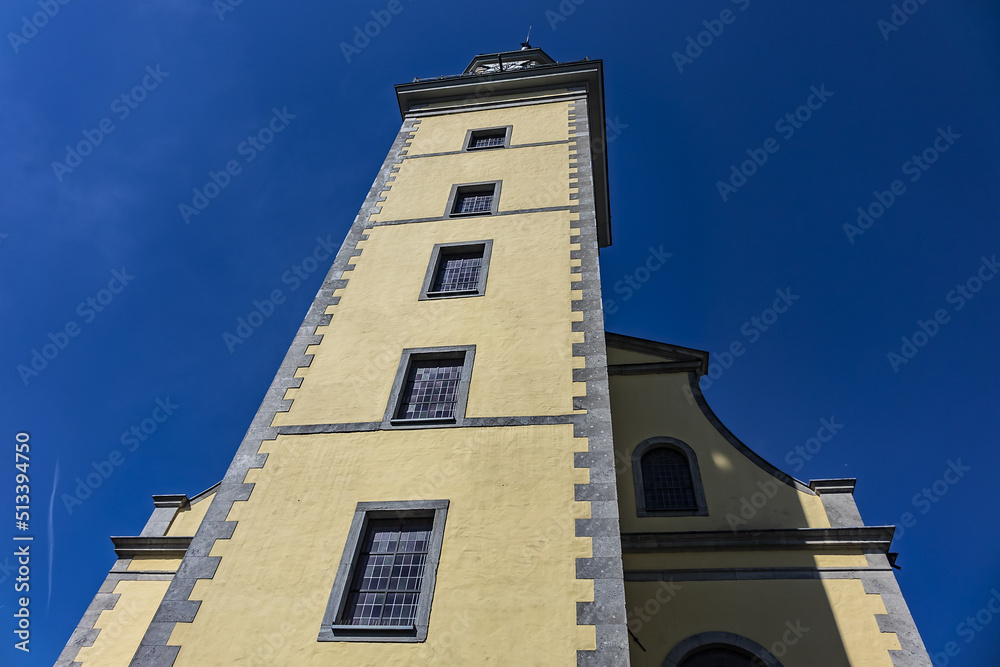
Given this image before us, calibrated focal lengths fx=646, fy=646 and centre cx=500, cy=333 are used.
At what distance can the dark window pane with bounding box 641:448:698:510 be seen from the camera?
41.3 ft

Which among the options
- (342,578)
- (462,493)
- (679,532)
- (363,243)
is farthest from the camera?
(363,243)

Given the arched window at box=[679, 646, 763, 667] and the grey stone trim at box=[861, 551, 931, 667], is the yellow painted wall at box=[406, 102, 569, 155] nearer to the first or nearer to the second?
the grey stone trim at box=[861, 551, 931, 667]

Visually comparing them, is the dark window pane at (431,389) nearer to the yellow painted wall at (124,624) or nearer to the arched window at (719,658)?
the yellow painted wall at (124,624)

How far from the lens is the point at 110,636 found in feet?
35.1

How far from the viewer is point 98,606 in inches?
445

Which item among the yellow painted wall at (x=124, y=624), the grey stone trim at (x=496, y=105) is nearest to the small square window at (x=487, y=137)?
the grey stone trim at (x=496, y=105)

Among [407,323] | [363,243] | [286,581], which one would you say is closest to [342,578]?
[286,581]

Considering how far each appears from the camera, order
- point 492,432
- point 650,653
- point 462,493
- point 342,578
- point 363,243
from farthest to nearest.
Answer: point 363,243 < point 650,653 < point 492,432 < point 462,493 < point 342,578

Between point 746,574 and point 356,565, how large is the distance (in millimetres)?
6784

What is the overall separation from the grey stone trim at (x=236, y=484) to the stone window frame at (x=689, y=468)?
676 centimetres

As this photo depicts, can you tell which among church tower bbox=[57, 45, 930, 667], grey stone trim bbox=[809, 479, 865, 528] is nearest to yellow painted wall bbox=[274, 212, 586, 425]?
church tower bbox=[57, 45, 930, 667]

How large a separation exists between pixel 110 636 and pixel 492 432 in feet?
24.1

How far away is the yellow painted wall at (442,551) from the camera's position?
7348 mm

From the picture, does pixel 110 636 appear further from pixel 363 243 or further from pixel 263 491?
pixel 363 243
